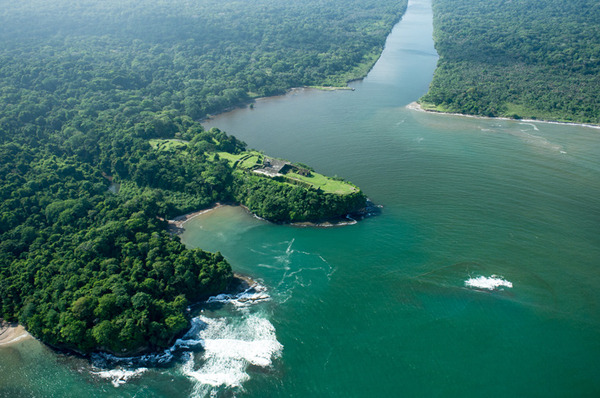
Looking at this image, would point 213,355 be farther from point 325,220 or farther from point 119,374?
point 325,220

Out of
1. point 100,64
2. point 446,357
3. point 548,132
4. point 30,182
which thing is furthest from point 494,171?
point 100,64

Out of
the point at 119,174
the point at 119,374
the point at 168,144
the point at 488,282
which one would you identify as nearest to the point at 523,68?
the point at 488,282

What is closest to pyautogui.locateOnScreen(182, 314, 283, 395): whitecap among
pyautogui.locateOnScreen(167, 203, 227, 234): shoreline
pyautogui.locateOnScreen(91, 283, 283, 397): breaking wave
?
pyautogui.locateOnScreen(91, 283, 283, 397): breaking wave

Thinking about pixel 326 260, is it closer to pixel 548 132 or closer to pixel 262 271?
pixel 262 271

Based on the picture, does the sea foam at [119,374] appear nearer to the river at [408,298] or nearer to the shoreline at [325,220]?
the river at [408,298]

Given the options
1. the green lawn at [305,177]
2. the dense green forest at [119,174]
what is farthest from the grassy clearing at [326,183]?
the dense green forest at [119,174]

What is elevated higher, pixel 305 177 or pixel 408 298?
pixel 305 177

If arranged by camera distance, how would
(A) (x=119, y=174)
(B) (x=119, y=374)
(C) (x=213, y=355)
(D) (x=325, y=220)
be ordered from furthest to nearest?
(A) (x=119, y=174) < (D) (x=325, y=220) < (C) (x=213, y=355) < (B) (x=119, y=374)
